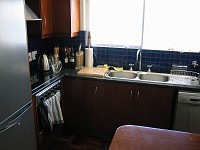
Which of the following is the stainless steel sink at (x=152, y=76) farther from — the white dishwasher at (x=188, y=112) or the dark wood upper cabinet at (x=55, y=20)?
the dark wood upper cabinet at (x=55, y=20)

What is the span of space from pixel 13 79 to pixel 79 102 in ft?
4.08

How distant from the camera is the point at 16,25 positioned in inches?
63.5

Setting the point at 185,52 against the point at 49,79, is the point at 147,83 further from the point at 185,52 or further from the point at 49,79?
the point at 49,79

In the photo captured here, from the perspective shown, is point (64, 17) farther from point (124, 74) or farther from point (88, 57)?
point (124, 74)

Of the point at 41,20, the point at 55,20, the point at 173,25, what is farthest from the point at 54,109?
the point at 173,25

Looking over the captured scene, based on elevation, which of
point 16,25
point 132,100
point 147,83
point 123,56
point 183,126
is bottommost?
point 183,126

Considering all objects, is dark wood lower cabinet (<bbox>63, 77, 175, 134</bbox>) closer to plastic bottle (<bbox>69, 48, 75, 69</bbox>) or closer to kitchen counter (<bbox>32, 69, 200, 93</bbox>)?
kitchen counter (<bbox>32, 69, 200, 93</bbox>)

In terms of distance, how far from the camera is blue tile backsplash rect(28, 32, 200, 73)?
2.78 meters

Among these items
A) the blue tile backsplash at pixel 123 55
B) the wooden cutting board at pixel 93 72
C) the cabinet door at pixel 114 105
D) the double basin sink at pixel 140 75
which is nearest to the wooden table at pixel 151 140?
the cabinet door at pixel 114 105

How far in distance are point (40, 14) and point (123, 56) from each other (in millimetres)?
1241

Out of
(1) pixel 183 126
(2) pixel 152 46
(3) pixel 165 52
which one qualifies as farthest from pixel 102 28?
(1) pixel 183 126

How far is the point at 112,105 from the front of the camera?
263 centimetres

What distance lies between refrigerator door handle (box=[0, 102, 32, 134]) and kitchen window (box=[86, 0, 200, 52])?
1.62 meters

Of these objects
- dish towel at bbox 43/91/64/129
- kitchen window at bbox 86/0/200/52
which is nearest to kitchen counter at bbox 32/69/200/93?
dish towel at bbox 43/91/64/129
